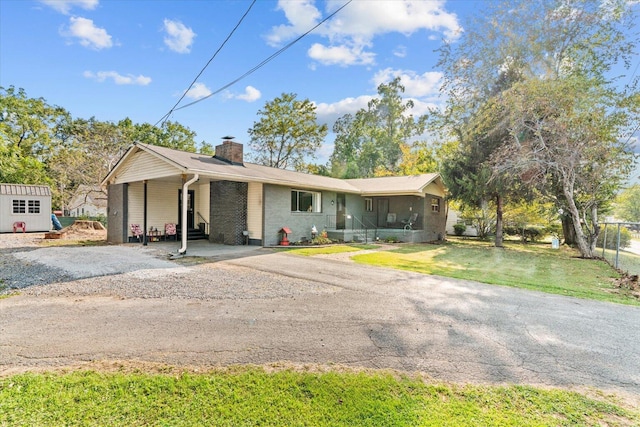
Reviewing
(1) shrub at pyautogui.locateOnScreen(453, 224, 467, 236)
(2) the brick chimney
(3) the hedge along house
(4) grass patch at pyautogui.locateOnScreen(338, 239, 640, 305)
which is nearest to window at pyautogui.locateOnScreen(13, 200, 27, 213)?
(3) the hedge along house

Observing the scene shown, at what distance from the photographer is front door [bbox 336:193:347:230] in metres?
17.0

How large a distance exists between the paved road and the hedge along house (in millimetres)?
6272

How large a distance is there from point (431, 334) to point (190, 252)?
9048 millimetres

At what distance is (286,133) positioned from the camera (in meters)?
32.8

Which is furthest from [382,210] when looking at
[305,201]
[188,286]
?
[188,286]

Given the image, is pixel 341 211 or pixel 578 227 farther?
pixel 341 211

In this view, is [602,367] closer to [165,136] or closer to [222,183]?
[222,183]

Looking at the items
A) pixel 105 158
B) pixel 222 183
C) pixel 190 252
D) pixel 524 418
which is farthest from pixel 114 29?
pixel 105 158

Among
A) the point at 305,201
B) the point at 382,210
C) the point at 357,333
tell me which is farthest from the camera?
the point at 382,210

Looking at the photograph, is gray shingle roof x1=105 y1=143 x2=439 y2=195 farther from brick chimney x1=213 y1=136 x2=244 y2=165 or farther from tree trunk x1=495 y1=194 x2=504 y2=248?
tree trunk x1=495 y1=194 x2=504 y2=248

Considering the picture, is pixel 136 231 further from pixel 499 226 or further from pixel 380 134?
pixel 380 134

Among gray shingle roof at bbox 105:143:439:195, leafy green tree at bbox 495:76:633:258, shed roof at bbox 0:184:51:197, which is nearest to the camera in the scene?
gray shingle roof at bbox 105:143:439:195

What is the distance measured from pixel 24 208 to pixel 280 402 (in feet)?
84.6

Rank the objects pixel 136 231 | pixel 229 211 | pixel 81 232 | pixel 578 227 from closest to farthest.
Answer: pixel 229 211 < pixel 578 227 < pixel 136 231 < pixel 81 232
